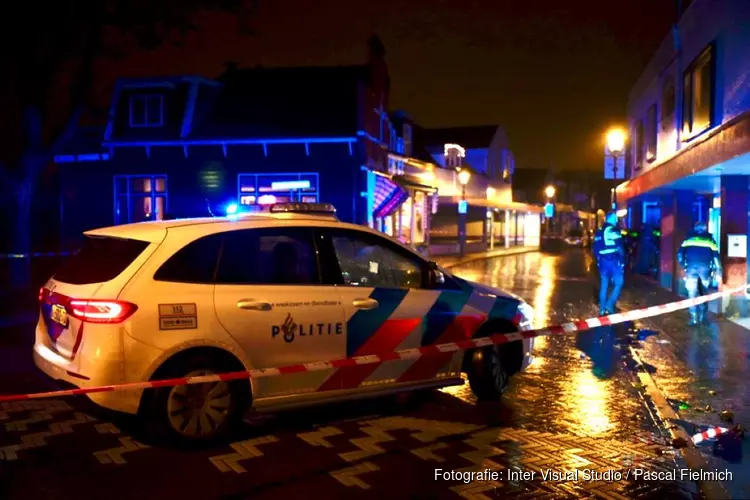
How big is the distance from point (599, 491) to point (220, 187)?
856 inches

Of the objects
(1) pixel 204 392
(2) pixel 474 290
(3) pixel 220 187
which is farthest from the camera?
(3) pixel 220 187

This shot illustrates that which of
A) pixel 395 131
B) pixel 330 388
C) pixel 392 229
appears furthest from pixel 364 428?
pixel 395 131

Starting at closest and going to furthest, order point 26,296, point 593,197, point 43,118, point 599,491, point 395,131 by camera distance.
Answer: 1. point 599,491
2. point 26,296
3. point 43,118
4. point 395,131
5. point 593,197

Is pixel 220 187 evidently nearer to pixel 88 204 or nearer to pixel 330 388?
pixel 88 204

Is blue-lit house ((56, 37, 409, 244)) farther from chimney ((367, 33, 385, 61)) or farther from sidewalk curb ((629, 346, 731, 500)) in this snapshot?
sidewalk curb ((629, 346, 731, 500))

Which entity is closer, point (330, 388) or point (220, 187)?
point (330, 388)

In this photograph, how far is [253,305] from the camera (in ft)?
19.0

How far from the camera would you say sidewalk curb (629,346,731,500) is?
482 cm

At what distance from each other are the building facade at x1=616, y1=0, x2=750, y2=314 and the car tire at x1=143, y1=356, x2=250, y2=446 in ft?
23.8

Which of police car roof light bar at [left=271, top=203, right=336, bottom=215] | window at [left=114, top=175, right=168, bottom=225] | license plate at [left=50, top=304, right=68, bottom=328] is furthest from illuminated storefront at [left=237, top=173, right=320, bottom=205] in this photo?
license plate at [left=50, top=304, right=68, bottom=328]

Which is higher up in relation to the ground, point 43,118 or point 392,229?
point 43,118

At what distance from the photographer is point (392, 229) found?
2817 cm

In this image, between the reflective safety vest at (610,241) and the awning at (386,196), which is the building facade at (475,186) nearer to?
the awning at (386,196)

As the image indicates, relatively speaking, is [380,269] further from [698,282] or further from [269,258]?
[698,282]
